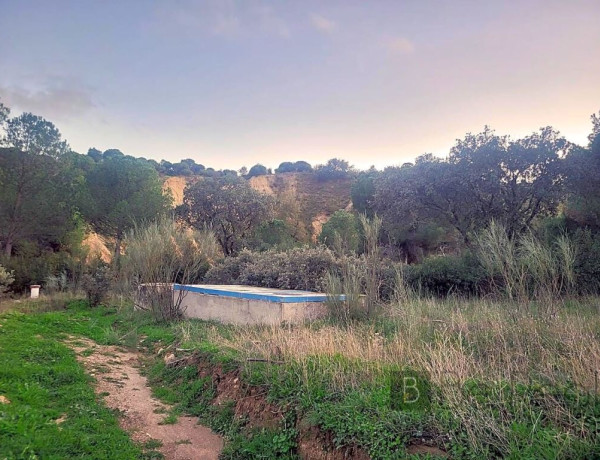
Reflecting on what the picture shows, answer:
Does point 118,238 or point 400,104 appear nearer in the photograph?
point 400,104

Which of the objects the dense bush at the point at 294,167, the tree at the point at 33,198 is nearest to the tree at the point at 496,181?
the tree at the point at 33,198

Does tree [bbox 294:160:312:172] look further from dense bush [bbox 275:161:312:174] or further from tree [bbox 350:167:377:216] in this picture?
tree [bbox 350:167:377:216]

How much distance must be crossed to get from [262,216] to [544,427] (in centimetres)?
2434

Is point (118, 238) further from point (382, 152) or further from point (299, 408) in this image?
point (299, 408)

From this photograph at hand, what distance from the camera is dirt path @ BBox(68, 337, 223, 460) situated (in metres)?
4.28

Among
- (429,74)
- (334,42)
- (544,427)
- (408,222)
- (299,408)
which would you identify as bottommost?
(299,408)

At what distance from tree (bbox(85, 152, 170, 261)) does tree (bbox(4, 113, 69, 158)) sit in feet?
13.2

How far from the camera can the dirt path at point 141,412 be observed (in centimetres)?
428

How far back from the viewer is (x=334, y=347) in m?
5.13

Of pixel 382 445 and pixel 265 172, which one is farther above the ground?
pixel 265 172

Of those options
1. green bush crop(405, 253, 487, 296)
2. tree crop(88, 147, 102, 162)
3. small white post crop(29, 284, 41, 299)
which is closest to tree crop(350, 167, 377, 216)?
green bush crop(405, 253, 487, 296)

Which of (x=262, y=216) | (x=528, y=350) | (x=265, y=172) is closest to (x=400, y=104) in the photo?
(x=528, y=350)

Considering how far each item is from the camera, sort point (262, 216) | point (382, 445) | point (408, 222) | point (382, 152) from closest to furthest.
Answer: point (382, 445) < point (382, 152) < point (408, 222) < point (262, 216)

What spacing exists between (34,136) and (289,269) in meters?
17.4
